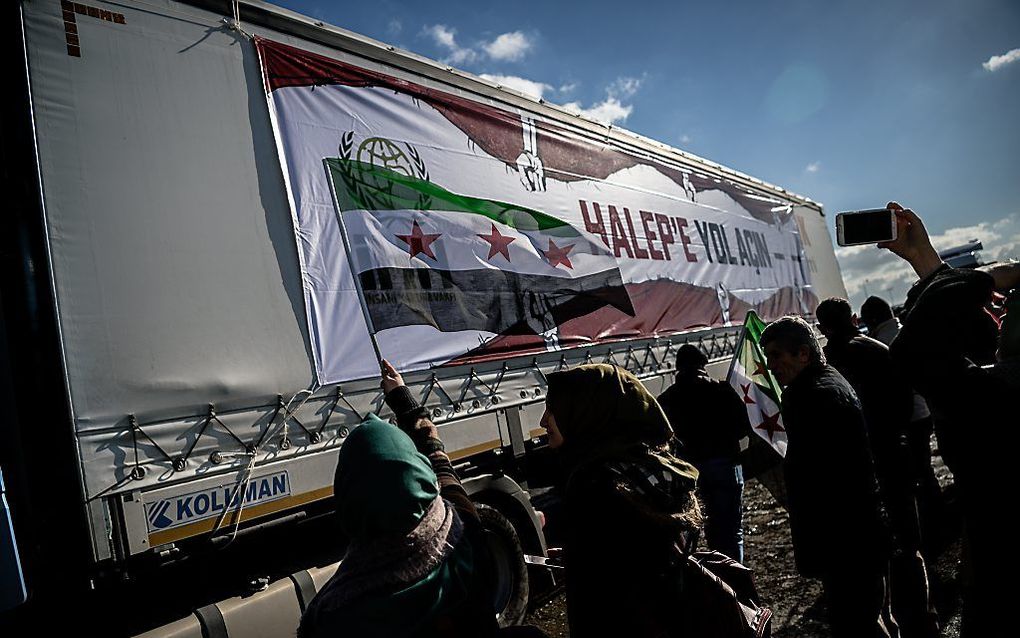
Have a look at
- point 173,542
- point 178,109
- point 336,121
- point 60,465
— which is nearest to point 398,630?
point 173,542

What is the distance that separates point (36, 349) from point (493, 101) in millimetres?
3685

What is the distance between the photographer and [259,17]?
11.6 ft

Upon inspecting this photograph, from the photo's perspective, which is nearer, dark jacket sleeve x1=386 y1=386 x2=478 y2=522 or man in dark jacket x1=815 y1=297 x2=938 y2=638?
dark jacket sleeve x1=386 y1=386 x2=478 y2=522

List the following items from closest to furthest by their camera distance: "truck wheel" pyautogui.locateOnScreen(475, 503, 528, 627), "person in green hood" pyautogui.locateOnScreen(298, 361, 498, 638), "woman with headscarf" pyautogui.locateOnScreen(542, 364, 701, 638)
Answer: "person in green hood" pyautogui.locateOnScreen(298, 361, 498, 638) < "woman with headscarf" pyautogui.locateOnScreen(542, 364, 701, 638) < "truck wheel" pyautogui.locateOnScreen(475, 503, 528, 627)

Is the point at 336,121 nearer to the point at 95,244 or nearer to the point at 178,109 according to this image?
the point at 178,109

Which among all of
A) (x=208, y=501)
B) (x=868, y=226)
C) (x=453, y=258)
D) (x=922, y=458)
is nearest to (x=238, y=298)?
(x=208, y=501)

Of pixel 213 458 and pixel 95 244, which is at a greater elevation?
pixel 95 244

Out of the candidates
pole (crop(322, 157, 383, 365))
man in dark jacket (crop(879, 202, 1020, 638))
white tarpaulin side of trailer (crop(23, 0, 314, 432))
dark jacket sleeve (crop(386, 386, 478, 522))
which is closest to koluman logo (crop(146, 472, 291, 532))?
white tarpaulin side of trailer (crop(23, 0, 314, 432))

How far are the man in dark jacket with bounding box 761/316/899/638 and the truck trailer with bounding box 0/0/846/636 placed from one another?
196cm

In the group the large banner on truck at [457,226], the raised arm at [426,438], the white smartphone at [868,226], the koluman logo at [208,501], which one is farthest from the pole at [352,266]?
the white smartphone at [868,226]

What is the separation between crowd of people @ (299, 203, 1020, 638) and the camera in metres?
1.29

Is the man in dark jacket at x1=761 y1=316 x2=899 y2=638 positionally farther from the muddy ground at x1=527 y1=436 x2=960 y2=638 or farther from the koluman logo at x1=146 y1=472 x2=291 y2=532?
the koluman logo at x1=146 y1=472 x2=291 y2=532

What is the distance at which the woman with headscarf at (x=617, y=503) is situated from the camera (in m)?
1.39

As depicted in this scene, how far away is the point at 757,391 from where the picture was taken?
482 centimetres
